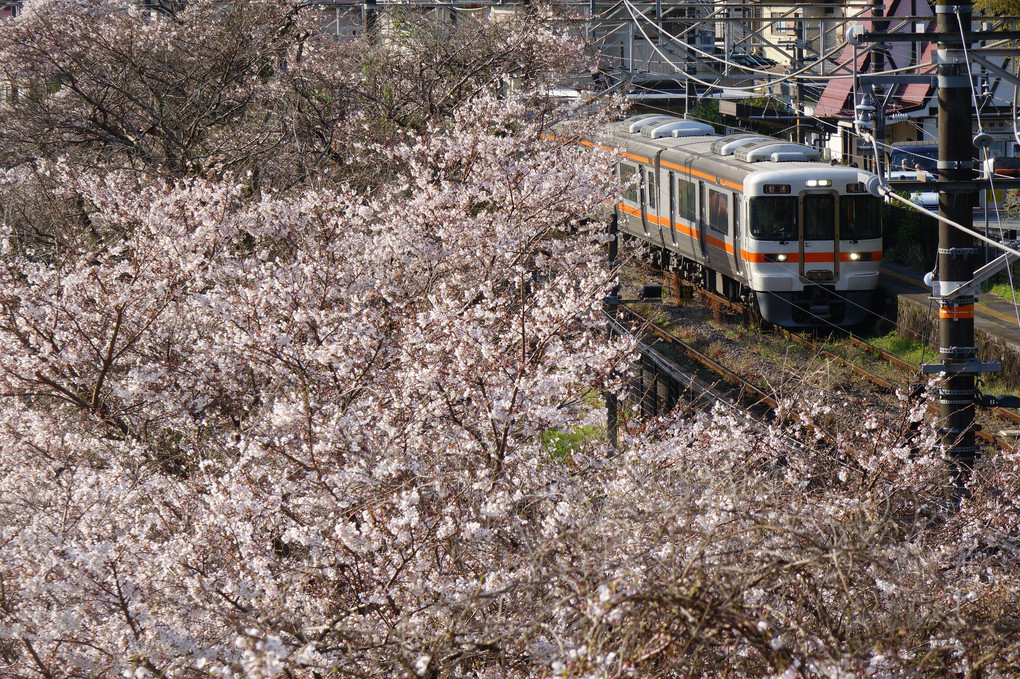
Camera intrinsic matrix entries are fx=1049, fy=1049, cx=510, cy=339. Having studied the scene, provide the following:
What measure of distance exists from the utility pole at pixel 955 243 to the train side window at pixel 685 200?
8.76 meters

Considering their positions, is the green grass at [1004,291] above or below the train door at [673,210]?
below

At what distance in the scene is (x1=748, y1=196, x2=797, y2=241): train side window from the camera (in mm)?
14094

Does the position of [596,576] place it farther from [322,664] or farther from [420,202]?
[420,202]

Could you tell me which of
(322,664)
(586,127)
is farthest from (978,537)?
(586,127)

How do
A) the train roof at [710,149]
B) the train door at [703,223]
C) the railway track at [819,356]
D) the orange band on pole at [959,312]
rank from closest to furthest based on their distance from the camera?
the orange band on pole at [959,312] < the railway track at [819,356] < the train roof at [710,149] < the train door at [703,223]

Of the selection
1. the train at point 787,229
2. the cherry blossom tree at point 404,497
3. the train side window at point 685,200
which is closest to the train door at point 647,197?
the train side window at point 685,200

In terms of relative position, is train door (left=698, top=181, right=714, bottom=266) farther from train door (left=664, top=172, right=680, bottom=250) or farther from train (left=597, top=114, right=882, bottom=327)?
train door (left=664, top=172, right=680, bottom=250)

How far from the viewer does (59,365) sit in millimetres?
6668

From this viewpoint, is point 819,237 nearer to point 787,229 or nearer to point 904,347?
point 787,229

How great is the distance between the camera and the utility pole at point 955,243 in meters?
7.08

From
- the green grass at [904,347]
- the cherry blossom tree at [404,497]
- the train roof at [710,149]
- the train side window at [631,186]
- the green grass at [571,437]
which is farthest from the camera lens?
the train side window at [631,186]

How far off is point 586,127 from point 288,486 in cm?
1238

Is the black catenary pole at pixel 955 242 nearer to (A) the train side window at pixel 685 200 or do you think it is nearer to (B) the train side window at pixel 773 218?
(B) the train side window at pixel 773 218

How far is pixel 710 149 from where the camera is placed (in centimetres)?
1617
